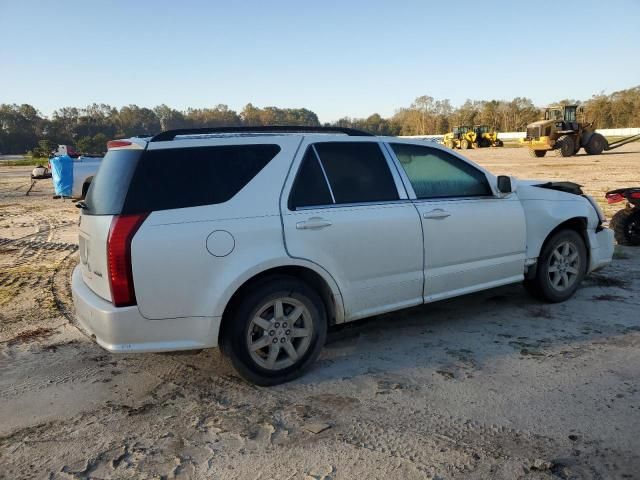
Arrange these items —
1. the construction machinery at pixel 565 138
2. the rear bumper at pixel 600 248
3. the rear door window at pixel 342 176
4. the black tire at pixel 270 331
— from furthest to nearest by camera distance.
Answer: the construction machinery at pixel 565 138
the rear bumper at pixel 600 248
the rear door window at pixel 342 176
the black tire at pixel 270 331

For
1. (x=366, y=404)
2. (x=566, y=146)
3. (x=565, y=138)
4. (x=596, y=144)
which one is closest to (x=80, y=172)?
(x=366, y=404)

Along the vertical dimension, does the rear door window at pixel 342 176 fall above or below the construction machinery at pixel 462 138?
below

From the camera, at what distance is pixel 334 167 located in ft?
13.0

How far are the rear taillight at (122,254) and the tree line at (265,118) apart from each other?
71313mm

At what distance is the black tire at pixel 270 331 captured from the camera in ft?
11.3

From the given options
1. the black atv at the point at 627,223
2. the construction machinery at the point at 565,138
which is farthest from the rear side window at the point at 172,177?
the construction machinery at the point at 565,138

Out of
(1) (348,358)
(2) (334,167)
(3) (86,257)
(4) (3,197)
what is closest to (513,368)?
(1) (348,358)

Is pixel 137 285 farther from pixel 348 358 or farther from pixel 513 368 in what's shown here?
pixel 513 368

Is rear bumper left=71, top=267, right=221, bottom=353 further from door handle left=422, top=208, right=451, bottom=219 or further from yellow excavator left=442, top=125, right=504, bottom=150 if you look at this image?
yellow excavator left=442, top=125, right=504, bottom=150

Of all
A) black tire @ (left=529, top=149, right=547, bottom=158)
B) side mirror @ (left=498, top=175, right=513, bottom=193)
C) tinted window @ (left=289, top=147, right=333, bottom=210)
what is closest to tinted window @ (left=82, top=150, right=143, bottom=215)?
tinted window @ (left=289, top=147, right=333, bottom=210)

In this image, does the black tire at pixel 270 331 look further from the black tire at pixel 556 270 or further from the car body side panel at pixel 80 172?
the car body side panel at pixel 80 172

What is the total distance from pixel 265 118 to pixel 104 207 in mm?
87606

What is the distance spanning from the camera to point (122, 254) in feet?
10.4

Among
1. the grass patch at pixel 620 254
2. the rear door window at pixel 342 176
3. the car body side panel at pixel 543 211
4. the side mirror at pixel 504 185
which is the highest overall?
the rear door window at pixel 342 176
